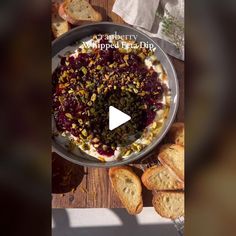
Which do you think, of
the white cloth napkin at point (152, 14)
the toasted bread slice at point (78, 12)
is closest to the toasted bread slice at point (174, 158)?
the white cloth napkin at point (152, 14)

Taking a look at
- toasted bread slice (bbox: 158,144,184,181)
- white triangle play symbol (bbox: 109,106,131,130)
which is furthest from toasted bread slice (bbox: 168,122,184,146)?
white triangle play symbol (bbox: 109,106,131,130)

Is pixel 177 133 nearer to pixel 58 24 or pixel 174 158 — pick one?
pixel 174 158

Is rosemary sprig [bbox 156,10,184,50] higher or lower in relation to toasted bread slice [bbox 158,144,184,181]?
higher

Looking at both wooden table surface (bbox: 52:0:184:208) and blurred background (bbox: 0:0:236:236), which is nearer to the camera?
wooden table surface (bbox: 52:0:184:208)

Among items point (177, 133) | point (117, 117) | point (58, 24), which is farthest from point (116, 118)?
point (58, 24)

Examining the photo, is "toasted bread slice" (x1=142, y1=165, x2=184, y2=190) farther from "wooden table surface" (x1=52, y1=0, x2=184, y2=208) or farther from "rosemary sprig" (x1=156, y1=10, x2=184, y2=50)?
"rosemary sprig" (x1=156, y1=10, x2=184, y2=50)

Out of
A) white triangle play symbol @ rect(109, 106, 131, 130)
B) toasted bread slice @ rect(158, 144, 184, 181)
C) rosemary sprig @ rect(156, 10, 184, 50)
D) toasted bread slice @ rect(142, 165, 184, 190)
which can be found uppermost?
rosemary sprig @ rect(156, 10, 184, 50)

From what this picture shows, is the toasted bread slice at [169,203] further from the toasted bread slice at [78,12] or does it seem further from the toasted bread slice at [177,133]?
the toasted bread slice at [78,12]
